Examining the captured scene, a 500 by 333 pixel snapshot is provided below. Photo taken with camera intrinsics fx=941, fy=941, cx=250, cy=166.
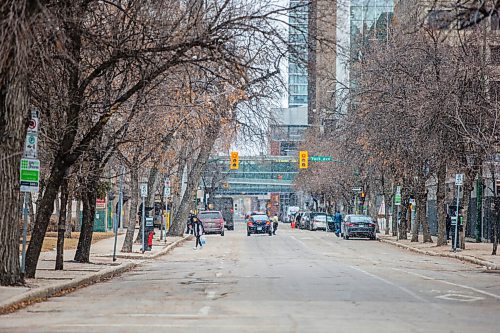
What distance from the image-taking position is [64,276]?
23438 mm

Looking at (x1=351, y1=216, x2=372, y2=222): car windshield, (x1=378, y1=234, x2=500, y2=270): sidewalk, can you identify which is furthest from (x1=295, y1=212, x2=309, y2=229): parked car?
(x1=378, y1=234, x2=500, y2=270): sidewalk

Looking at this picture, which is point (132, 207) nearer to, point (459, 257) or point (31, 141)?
point (459, 257)

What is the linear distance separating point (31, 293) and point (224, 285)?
531cm

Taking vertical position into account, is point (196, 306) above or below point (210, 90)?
below

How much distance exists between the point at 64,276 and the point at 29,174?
→ 429 cm

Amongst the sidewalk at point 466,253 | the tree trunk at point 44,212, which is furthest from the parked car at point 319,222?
the tree trunk at point 44,212

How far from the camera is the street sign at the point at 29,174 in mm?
19906

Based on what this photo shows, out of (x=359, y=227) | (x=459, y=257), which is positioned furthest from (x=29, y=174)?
(x=359, y=227)

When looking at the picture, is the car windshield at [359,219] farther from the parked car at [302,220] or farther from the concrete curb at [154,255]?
the parked car at [302,220]

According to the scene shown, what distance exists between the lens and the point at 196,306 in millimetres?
16609

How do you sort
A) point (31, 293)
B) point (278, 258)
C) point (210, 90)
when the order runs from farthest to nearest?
point (278, 258) → point (210, 90) → point (31, 293)

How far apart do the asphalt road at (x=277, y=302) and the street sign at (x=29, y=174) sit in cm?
245

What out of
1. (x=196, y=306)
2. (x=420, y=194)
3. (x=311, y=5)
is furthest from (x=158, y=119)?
(x=420, y=194)

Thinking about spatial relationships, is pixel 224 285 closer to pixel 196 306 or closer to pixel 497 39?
pixel 196 306
